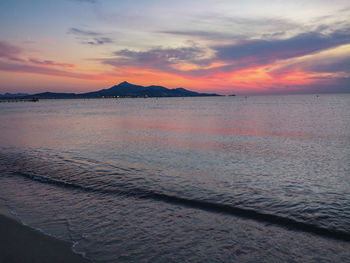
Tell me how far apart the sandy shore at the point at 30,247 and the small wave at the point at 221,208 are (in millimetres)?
4747

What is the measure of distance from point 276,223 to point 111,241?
5.99 m

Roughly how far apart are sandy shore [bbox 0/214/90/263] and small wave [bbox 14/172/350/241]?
4747 millimetres

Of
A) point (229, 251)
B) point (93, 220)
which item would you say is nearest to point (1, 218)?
point (93, 220)

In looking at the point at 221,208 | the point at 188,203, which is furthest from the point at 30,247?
the point at 221,208

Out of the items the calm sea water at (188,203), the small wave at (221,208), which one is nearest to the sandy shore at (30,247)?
the calm sea water at (188,203)

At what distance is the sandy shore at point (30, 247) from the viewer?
7059mm

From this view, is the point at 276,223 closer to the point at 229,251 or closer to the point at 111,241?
the point at 229,251

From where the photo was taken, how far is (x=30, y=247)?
7680mm

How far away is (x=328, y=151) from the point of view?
945 inches

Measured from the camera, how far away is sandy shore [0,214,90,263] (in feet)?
23.2

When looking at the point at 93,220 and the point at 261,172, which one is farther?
the point at 261,172

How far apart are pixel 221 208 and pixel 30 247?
713 centimetres

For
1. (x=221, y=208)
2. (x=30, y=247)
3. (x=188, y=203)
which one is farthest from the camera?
(x=188, y=203)

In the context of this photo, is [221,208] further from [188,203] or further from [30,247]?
[30,247]
